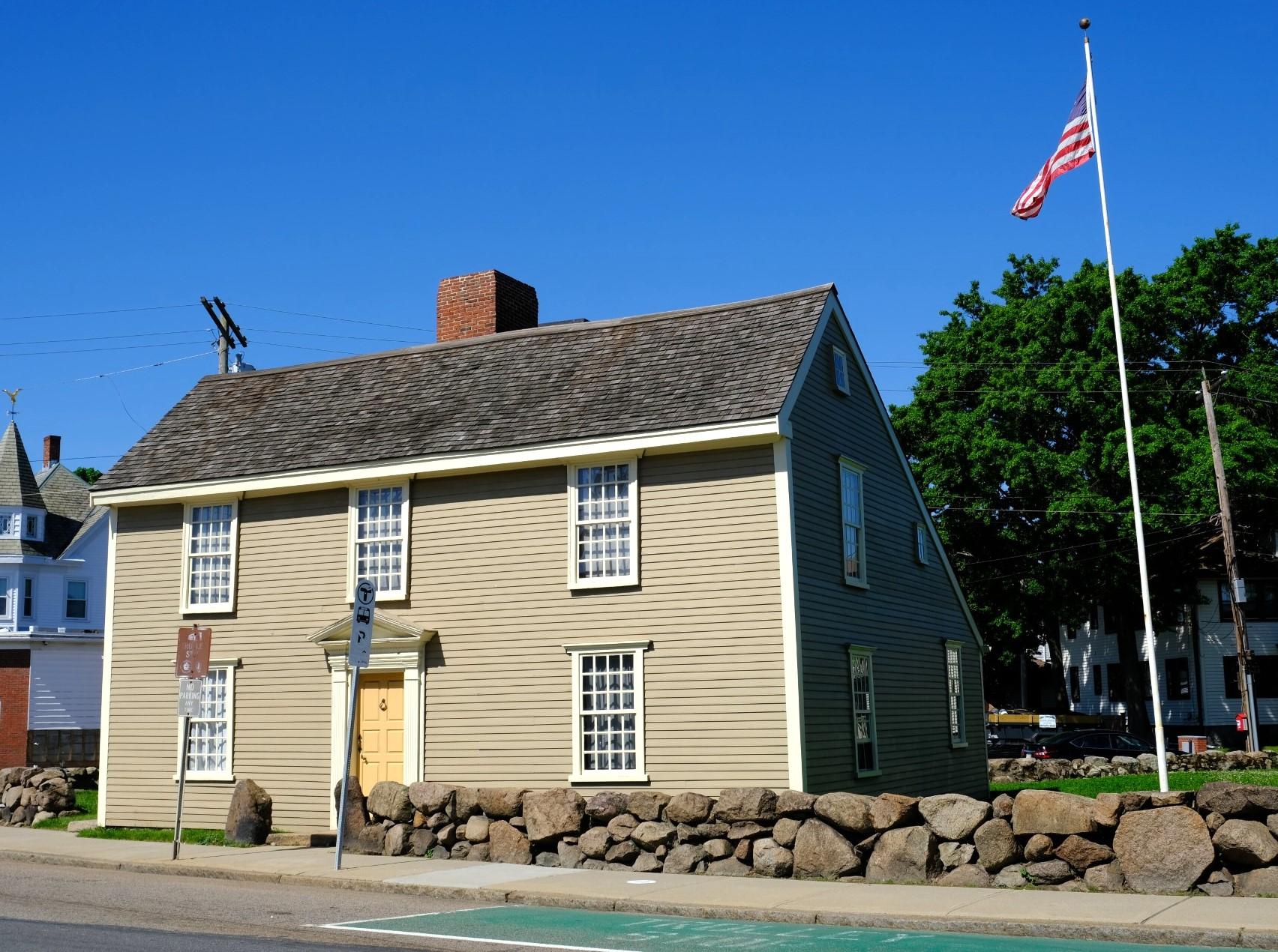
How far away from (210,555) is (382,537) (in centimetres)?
335

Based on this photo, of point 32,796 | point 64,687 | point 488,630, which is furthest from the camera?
point 64,687

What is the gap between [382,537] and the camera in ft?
66.1

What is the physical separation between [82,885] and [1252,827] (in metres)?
12.1

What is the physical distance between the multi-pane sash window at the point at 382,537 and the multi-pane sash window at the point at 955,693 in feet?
34.6

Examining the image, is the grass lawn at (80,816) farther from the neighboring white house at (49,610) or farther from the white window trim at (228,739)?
the neighboring white house at (49,610)

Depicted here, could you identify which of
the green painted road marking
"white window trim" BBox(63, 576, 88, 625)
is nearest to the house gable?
the green painted road marking

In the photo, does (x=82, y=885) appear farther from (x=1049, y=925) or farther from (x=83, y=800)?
(x=83, y=800)

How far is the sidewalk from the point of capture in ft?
35.3

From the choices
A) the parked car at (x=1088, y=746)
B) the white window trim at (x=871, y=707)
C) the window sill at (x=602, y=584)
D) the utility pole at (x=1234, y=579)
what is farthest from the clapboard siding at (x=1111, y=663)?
the window sill at (x=602, y=584)

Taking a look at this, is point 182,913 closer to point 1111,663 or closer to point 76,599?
point 76,599

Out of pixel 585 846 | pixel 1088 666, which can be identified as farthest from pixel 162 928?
pixel 1088 666

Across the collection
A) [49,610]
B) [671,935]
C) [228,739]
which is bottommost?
[671,935]

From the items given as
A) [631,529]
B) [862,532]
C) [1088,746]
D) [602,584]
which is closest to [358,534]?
[602,584]

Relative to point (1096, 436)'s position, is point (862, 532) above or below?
below
